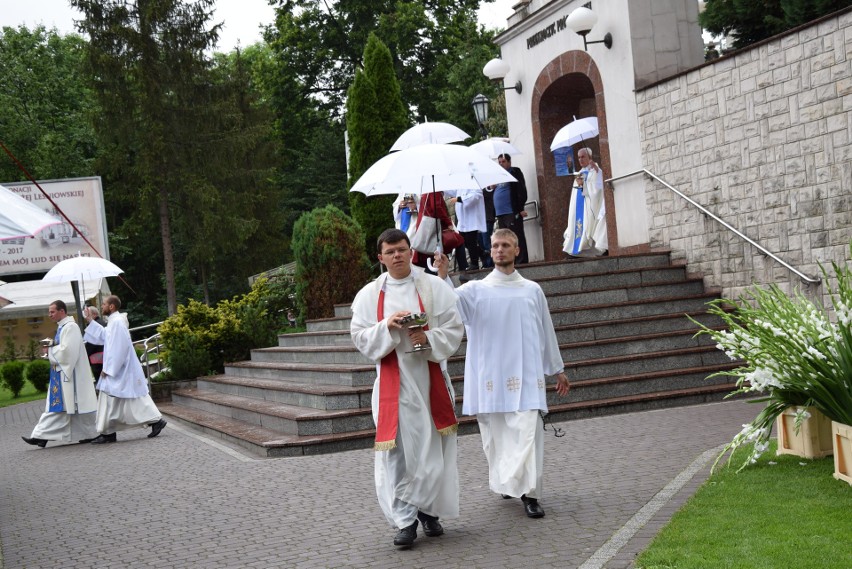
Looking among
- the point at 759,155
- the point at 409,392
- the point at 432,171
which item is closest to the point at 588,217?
the point at 759,155

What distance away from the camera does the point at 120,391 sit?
15.2 meters

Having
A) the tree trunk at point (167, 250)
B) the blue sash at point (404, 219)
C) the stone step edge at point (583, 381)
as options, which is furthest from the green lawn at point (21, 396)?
the stone step edge at point (583, 381)

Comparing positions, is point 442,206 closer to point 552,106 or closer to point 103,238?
point 552,106

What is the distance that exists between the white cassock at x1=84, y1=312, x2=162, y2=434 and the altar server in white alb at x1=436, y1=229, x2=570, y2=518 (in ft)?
28.5

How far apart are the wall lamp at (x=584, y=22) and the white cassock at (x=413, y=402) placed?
10936 mm

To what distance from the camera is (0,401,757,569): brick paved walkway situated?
6.52 metres

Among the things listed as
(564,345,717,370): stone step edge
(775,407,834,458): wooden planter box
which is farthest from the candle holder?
(564,345,717,370): stone step edge

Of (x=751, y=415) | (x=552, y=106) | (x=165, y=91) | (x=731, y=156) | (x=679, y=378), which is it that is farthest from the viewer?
(x=165, y=91)

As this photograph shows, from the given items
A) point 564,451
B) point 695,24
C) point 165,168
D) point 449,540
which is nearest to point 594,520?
point 449,540

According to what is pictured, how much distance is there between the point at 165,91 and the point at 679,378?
32158mm

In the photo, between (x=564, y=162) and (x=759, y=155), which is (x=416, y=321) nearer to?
(x=759, y=155)

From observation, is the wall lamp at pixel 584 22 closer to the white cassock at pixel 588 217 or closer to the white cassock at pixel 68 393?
the white cassock at pixel 588 217

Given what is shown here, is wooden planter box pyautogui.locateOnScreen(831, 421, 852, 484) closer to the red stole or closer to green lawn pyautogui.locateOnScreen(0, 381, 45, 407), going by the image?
the red stole

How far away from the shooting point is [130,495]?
976 centimetres
